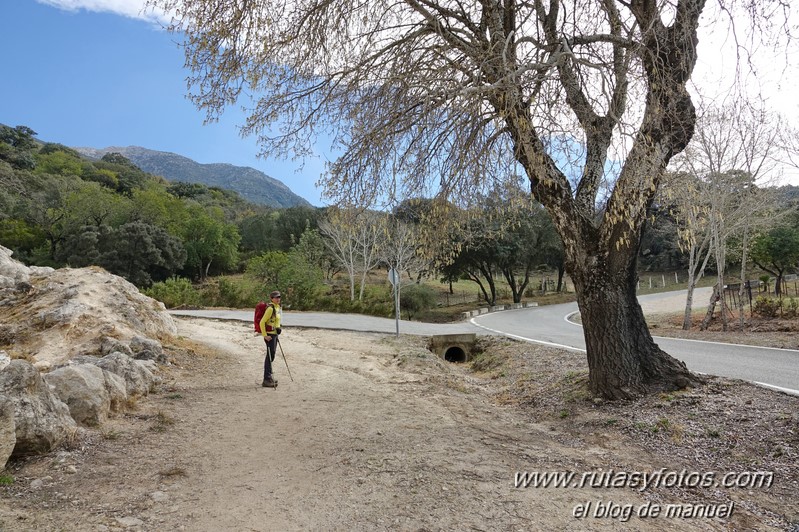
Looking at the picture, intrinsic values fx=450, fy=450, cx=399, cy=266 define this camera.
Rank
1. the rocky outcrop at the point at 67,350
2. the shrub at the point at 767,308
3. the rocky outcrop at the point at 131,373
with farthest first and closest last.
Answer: the shrub at the point at 767,308 < the rocky outcrop at the point at 131,373 < the rocky outcrop at the point at 67,350

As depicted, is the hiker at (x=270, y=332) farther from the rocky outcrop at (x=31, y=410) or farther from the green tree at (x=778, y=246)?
the green tree at (x=778, y=246)

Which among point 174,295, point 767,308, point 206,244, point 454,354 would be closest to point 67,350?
point 454,354

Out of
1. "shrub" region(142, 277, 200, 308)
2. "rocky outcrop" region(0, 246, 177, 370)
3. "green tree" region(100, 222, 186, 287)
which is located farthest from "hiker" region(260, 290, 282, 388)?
"green tree" region(100, 222, 186, 287)

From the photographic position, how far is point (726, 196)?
15086mm

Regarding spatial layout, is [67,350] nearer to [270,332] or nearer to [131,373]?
[131,373]

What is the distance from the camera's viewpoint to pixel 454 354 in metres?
14.9

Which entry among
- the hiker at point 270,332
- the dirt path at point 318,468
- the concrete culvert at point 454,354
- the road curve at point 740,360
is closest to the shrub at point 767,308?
the road curve at point 740,360

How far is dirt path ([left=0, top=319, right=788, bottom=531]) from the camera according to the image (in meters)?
3.07

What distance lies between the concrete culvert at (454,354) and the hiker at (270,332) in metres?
7.71

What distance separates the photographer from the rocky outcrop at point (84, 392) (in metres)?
4.67

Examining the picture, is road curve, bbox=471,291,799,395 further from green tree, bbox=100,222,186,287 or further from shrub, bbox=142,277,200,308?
green tree, bbox=100,222,186,287

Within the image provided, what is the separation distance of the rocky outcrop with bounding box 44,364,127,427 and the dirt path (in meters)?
0.24

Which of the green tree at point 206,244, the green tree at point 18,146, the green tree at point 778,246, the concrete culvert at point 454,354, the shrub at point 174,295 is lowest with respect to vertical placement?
the concrete culvert at point 454,354

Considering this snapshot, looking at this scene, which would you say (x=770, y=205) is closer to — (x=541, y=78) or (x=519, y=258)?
(x=541, y=78)
